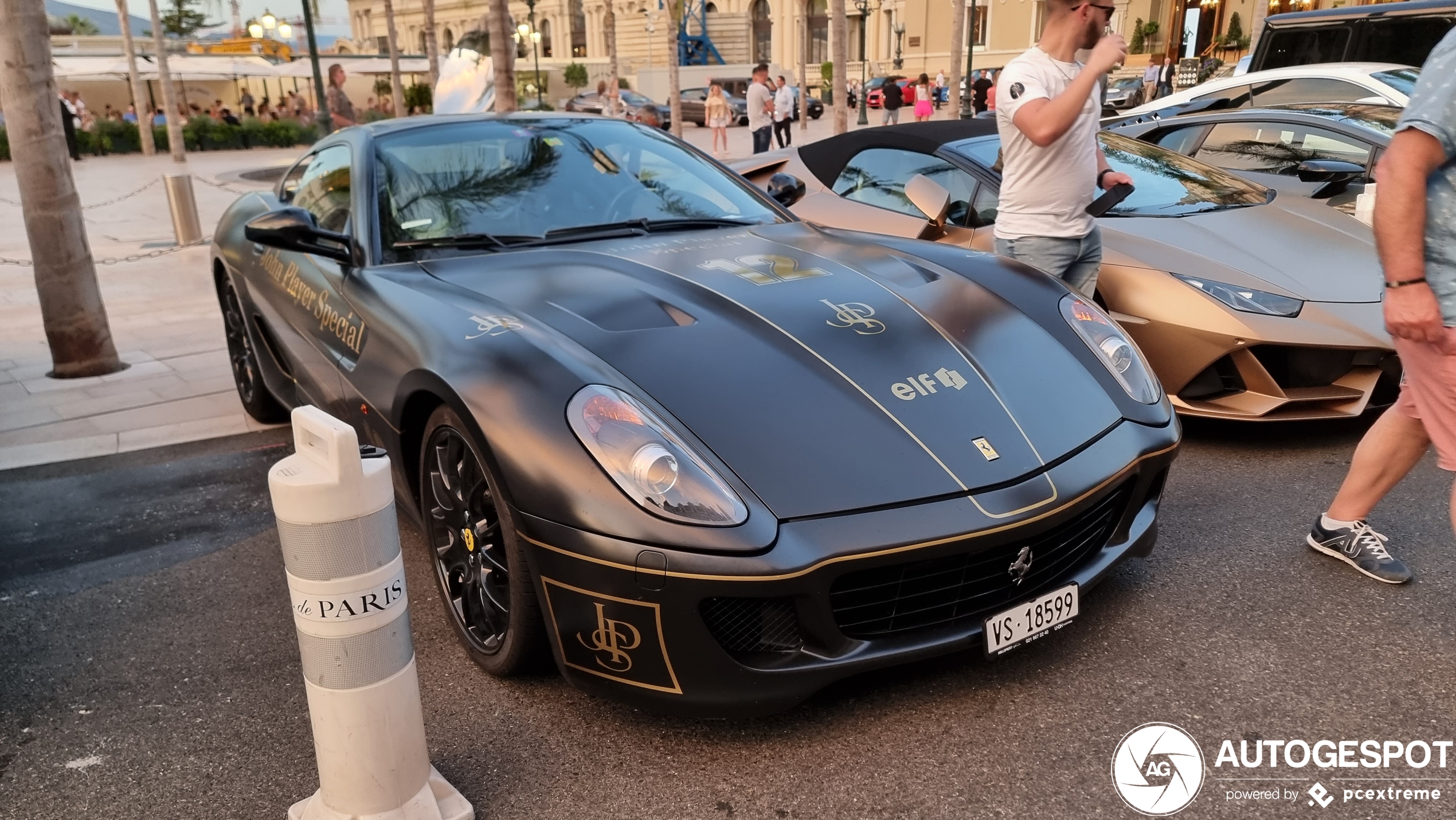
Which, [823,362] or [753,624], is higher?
[823,362]

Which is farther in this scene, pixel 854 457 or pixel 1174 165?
pixel 1174 165

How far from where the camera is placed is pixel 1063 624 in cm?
243

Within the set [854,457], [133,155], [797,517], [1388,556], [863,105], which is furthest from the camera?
[863,105]

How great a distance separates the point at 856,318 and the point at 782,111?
2108 cm

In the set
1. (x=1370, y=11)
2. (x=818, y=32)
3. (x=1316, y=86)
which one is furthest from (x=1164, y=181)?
(x=818, y=32)

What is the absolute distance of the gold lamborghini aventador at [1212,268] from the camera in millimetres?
3924

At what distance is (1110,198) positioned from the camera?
4.09 metres

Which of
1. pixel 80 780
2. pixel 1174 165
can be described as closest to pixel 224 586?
pixel 80 780

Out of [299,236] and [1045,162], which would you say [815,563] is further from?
[1045,162]

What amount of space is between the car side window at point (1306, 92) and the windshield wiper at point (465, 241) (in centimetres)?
681

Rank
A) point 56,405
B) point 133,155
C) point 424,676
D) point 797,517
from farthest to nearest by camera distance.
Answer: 1. point 133,155
2. point 56,405
3. point 424,676
4. point 797,517

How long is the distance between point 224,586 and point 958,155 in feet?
11.7

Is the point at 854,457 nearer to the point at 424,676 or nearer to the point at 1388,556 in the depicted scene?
the point at 424,676

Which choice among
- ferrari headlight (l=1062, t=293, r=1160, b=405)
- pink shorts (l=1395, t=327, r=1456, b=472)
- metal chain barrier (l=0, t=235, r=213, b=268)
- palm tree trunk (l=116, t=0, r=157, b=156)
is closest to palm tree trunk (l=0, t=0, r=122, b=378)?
metal chain barrier (l=0, t=235, r=213, b=268)
